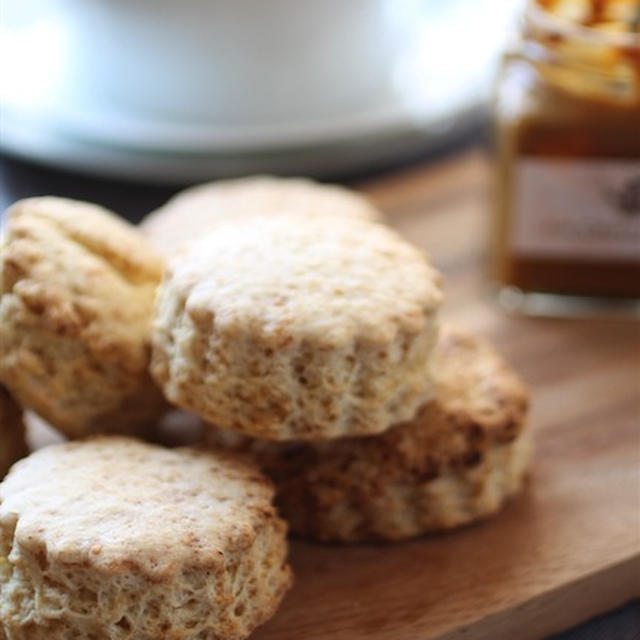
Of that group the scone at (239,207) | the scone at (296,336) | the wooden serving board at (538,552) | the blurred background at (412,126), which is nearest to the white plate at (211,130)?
the blurred background at (412,126)

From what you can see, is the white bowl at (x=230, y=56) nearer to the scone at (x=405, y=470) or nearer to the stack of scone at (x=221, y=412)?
the stack of scone at (x=221, y=412)

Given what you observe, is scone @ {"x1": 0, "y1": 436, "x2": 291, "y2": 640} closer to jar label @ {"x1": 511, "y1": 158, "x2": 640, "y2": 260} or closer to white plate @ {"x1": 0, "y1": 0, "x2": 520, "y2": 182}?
jar label @ {"x1": 511, "y1": 158, "x2": 640, "y2": 260}

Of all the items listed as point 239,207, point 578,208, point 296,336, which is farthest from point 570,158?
point 296,336

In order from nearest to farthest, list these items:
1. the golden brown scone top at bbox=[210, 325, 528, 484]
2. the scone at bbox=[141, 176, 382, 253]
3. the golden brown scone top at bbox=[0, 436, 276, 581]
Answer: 1. the golden brown scone top at bbox=[0, 436, 276, 581]
2. the golden brown scone top at bbox=[210, 325, 528, 484]
3. the scone at bbox=[141, 176, 382, 253]

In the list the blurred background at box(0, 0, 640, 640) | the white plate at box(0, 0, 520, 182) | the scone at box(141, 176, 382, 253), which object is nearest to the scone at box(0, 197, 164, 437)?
the scone at box(141, 176, 382, 253)

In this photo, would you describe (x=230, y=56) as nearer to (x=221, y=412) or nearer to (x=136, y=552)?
(x=221, y=412)

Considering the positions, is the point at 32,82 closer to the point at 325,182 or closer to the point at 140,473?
the point at 325,182
